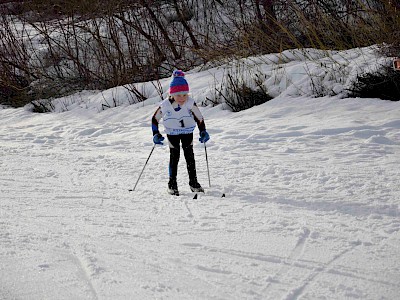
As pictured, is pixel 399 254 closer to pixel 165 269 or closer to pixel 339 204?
pixel 339 204

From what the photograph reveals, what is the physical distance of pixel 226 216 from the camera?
15.1 ft

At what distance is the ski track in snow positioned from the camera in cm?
333

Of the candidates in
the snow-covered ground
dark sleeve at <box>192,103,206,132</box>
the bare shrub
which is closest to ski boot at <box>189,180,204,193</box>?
the snow-covered ground

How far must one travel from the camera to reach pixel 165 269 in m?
3.56

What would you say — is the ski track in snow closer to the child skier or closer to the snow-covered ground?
the snow-covered ground

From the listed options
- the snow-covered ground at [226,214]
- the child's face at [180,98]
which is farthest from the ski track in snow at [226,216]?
the child's face at [180,98]

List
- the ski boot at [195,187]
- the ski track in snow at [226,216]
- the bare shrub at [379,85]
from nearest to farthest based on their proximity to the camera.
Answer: the ski track in snow at [226,216], the ski boot at [195,187], the bare shrub at [379,85]

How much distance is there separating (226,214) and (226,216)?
56 millimetres

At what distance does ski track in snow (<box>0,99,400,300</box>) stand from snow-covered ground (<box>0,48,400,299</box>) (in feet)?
0.05

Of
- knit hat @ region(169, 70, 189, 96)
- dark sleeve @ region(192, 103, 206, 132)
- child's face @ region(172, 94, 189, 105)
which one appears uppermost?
knit hat @ region(169, 70, 189, 96)

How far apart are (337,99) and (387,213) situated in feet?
14.2

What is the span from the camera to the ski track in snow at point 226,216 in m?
3.33

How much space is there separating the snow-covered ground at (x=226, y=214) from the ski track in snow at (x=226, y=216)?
0.01 meters

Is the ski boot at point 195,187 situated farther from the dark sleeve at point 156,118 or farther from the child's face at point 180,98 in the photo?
the child's face at point 180,98
